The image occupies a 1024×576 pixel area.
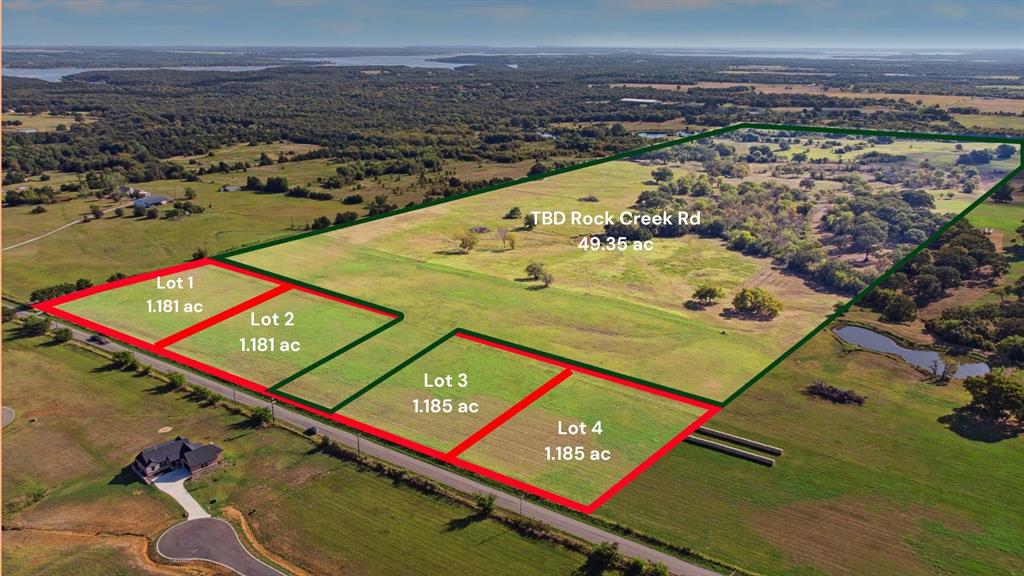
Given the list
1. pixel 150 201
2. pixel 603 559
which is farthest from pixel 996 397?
pixel 150 201

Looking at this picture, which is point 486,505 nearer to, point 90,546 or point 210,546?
point 210,546

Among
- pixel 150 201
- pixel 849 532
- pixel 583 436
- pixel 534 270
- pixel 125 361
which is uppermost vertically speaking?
pixel 534 270

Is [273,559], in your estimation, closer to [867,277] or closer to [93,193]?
[867,277]

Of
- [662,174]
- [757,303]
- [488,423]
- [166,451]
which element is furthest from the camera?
[488,423]

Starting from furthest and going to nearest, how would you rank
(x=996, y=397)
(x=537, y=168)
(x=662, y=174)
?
(x=537, y=168)
(x=996, y=397)
(x=662, y=174)

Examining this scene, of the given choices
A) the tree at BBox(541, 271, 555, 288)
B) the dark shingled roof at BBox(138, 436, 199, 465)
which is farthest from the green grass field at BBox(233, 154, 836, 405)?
the dark shingled roof at BBox(138, 436, 199, 465)

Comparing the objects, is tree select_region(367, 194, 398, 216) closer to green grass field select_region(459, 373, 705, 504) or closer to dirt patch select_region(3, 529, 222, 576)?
green grass field select_region(459, 373, 705, 504)

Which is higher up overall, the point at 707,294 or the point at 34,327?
the point at 707,294
